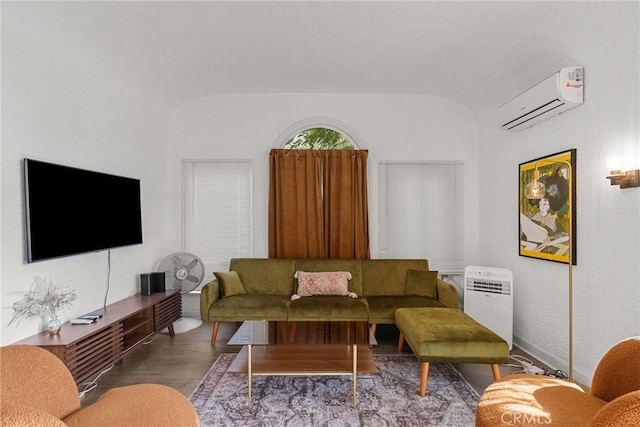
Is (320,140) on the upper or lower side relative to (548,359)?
upper

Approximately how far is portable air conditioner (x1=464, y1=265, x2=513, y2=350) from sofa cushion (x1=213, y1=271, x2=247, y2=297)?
257 cm

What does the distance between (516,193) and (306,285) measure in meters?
2.55

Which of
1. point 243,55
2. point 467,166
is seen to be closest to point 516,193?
point 467,166

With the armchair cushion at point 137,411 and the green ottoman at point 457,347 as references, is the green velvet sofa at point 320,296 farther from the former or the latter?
the armchair cushion at point 137,411

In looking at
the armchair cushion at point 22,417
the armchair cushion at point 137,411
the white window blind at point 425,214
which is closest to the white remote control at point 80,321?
the armchair cushion at point 137,411

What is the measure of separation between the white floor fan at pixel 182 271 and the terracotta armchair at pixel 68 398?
2.40 meters

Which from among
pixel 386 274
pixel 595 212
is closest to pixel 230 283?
pixel 386 274

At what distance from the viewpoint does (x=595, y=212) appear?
2830mm

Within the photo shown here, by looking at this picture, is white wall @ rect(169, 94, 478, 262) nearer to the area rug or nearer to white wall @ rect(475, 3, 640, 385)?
white wall @ rect(475, 3, 640, 385)

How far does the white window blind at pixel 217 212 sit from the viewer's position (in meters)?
4.86

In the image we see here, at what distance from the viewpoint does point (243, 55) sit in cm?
352

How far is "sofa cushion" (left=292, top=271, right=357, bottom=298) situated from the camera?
13.4 feet

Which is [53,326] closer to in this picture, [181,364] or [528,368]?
[181,364]

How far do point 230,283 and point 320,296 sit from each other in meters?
1.03
